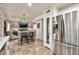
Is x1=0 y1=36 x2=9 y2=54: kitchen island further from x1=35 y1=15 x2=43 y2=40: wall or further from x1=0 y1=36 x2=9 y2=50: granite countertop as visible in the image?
x1=35 y1=15 x2=43 y2=40: wall

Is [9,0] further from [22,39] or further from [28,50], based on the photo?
[28,50]

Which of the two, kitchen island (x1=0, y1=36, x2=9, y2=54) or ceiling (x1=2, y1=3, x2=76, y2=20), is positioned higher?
ceiling (x1=2, y1=3, x2=76, y2=20)

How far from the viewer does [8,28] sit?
2.28 metres

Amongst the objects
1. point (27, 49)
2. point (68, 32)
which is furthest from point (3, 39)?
point (68, 32)

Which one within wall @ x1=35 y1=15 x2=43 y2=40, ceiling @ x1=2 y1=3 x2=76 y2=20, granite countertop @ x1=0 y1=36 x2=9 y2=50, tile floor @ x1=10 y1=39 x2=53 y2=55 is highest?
ceiling @ x1=2 y1=3 x2=76 y2=20

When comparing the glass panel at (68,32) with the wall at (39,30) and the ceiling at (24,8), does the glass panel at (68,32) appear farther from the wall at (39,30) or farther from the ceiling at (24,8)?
the wall at (39,30)

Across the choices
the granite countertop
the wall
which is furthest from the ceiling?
the granite countertop

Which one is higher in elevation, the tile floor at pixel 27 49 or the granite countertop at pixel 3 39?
the granite countertop at pixel 3 39

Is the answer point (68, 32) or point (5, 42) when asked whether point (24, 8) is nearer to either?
point (5, 42)

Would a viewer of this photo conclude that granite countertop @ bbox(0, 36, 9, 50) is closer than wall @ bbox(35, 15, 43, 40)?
Yes

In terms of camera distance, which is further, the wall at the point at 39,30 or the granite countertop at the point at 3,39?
the wall at the point at 39,30

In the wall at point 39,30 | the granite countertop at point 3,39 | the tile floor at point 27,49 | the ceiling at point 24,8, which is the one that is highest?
the ceiling at point 24,8

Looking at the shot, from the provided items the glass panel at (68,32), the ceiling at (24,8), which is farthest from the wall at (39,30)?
the glass panel at (68,32)
